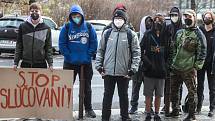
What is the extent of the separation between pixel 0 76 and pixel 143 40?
97.1 inches

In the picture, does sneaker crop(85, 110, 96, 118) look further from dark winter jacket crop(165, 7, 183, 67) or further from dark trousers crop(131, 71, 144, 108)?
dark winter jacket crop(165, 7, 183, 67)

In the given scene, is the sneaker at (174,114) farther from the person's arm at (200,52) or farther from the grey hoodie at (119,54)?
the grey hoodie at (119,54)

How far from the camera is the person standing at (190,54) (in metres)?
8.52

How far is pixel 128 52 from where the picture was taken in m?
8.15

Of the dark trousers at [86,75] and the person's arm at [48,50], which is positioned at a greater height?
the person's arm at [48,50]

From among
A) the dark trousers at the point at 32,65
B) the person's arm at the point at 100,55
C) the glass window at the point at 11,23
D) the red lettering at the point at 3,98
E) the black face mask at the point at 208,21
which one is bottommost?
the red lettering at the point at 3,98

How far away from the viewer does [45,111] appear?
8.19m

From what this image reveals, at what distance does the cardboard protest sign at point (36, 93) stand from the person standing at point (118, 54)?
0.60 m

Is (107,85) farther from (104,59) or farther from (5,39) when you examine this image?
(5,39)

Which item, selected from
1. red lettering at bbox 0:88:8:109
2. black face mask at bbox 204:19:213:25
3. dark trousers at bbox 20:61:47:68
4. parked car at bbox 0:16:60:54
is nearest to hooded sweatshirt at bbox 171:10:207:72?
black face mask at bbox 204:19:213:25

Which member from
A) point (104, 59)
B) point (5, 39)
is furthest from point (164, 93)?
point (5, 39)

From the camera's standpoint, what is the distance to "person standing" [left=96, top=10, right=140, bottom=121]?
26.6 feet

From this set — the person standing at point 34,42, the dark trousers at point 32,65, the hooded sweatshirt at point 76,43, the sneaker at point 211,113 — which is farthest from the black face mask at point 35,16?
the sneaker at point 211,113

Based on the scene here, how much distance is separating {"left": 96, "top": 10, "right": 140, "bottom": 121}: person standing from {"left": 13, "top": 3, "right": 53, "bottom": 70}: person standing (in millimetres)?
885
